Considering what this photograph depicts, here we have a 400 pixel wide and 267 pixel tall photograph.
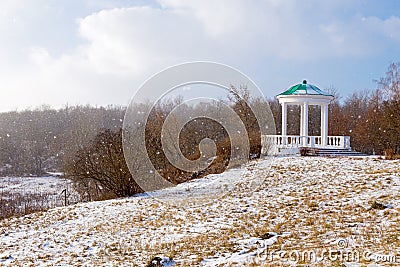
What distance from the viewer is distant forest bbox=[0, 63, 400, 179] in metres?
23.1

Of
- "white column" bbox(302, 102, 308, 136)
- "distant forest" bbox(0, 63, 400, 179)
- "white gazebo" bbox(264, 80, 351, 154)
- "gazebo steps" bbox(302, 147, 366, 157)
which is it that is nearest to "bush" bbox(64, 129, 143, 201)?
"distant forest" bbox(0, 63, 400, 179)

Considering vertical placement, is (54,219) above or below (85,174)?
below

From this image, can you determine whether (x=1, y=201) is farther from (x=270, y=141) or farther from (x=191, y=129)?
(x=270, y=141)

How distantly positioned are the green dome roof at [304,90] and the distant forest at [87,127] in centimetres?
557

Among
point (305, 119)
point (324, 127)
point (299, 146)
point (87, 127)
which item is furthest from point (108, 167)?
point (87, 127)

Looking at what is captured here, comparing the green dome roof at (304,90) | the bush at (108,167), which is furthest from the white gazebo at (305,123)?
the bush at (108,167)

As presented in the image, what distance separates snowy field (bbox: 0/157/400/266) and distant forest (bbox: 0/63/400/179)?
6.20 m

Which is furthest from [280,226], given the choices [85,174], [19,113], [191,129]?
[19,113]

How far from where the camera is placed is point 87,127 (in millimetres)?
36125

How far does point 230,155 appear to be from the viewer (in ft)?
54.1

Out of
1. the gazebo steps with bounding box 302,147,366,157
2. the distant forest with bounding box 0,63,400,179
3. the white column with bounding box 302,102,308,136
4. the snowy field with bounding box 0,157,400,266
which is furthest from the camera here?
Answer: the distant forest with bounding box 0,63,400,179

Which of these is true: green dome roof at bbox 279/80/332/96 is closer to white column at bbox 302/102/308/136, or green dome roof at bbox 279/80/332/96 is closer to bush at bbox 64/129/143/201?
white column at bbox 302/102/308/136

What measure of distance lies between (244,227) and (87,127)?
102 feet

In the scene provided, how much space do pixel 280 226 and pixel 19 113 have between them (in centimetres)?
5573
